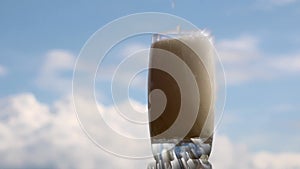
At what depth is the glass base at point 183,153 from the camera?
1476 millimetres

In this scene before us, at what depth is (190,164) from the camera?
148cm

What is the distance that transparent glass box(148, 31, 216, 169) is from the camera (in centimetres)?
147

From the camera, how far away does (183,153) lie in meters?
1.48

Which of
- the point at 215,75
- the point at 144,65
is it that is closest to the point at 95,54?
the point at 144,65

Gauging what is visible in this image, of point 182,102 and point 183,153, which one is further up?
point 182,102

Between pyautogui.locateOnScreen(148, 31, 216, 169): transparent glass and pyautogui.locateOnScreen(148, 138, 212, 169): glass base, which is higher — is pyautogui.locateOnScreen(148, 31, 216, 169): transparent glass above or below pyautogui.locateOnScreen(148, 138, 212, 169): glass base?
above

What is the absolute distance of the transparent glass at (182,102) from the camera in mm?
1473

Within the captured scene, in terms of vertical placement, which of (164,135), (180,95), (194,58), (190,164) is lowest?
(190,164)

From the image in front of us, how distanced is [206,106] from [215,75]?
14 centimetres

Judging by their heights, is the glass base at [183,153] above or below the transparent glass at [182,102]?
below

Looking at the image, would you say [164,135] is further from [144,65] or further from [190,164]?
[144,65]

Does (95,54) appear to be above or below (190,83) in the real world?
above

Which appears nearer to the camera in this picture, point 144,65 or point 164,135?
point 164,135

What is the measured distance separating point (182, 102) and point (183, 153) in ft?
0.57
